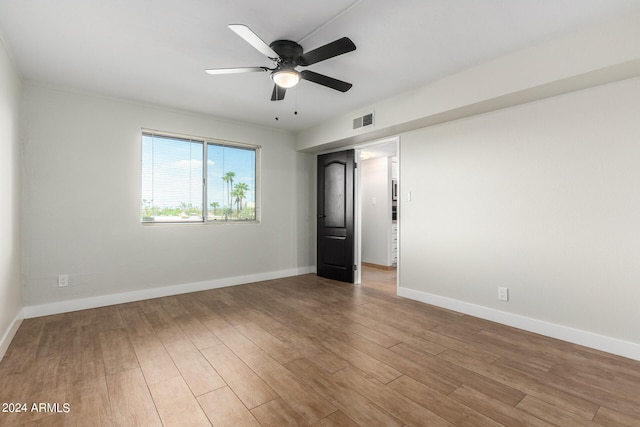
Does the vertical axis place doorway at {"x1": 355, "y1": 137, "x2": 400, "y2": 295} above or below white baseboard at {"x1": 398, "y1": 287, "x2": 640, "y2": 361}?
above

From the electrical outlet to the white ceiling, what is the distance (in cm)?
208

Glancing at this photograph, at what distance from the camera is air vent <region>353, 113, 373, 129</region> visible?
378 cm

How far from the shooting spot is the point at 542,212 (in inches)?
108

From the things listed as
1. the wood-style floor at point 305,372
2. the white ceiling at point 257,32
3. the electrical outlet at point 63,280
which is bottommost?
the wood-style floor at point 305,372

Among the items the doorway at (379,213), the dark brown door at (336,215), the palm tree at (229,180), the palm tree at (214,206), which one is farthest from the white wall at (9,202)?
the doorway at (379,213)

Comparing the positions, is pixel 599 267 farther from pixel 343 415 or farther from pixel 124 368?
pixel 124 368

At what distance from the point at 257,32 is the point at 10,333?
3270 mm

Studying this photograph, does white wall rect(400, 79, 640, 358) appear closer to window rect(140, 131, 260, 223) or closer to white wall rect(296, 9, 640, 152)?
white wall rect(296, 9, 640, 152)

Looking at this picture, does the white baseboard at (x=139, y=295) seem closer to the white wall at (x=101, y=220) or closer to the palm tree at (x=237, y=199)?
the white wall at (x=101, y=220)

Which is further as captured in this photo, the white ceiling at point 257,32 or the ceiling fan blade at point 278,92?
the ceiling fan blade at point 278,92

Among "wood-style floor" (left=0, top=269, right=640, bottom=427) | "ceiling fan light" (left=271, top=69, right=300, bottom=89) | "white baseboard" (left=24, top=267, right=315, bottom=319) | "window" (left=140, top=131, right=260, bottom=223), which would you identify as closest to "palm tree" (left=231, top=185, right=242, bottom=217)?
"window" (left=140, top=131, right=260, bottom=223)

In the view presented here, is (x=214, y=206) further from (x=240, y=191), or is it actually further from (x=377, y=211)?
(x=377, y=211)

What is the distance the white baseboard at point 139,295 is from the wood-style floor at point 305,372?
16cm

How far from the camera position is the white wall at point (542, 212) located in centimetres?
234
